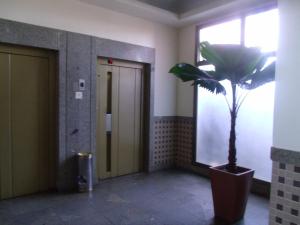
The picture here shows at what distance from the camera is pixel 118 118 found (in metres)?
4.10

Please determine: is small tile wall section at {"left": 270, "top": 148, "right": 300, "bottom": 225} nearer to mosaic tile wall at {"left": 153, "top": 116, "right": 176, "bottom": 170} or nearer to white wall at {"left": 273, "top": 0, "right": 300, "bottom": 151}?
white wall at {"left": 273, "top": 0, "right": 300, "bottom": 151}

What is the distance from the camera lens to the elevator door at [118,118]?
393 cm

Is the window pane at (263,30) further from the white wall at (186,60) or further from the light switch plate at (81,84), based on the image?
the light switch plate at (81,84)

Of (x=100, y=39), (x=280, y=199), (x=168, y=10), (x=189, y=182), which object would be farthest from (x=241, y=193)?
(x=168, y=10)

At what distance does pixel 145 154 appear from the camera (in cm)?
443

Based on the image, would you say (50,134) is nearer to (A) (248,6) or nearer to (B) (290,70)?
(B) (290,70)

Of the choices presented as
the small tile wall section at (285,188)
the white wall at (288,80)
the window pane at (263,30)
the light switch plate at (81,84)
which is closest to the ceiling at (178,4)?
the window pane at (263,30)

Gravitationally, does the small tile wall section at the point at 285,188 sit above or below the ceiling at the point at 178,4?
below

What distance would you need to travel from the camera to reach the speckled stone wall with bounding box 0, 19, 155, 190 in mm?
3270

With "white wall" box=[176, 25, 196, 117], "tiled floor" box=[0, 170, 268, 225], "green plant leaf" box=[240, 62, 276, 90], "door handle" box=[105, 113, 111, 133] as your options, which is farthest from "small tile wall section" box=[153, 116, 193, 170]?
"green plant leaf" box=[240, 62, 276, 90]

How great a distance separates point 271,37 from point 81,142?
9.92ft

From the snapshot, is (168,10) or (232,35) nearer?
(232,35)

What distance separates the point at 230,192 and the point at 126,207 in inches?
48.4

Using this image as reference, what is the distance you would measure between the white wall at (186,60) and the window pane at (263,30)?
1051mm
